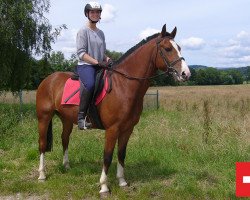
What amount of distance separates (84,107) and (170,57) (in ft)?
5.33

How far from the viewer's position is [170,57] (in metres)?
5.44

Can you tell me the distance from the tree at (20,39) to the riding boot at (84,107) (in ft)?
33.8

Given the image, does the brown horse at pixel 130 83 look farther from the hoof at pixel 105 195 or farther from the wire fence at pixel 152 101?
the wire fence at pixel 152 101

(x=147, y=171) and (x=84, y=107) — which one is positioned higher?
(x=84, y=107)

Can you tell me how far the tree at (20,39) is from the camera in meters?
15.3

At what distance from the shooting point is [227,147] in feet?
25.3

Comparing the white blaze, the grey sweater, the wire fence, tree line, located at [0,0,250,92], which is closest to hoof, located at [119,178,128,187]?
the grey sweater

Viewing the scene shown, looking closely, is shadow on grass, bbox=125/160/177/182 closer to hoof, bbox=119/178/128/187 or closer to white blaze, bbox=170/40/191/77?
hoof, bbox=119/178/128/187

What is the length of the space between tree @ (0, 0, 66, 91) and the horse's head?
10.9 meters

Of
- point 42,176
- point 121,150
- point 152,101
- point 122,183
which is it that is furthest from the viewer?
point 152,101

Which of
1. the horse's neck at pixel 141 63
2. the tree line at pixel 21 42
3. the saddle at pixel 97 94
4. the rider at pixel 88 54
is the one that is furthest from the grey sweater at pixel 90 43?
the tree line at pixel 21 42

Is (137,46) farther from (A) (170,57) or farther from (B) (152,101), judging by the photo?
(B) (152,101)

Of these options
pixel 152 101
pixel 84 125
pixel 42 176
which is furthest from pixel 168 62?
pixel 152 101

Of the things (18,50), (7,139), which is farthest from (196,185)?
(18,50)
